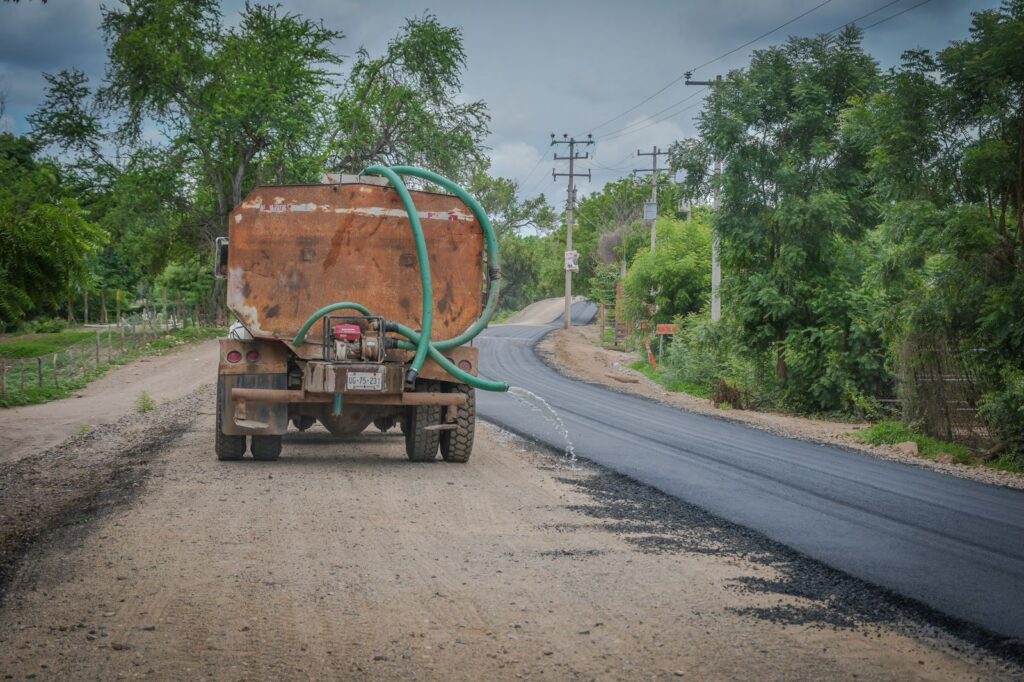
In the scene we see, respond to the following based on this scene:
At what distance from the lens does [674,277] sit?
4744cm

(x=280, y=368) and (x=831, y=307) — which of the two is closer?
(x=280, y=368)

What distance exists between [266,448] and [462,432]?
2296 mm

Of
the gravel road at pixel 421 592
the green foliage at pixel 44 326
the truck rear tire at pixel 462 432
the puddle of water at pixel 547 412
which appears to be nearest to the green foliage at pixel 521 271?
the green foliage at pixel 44 326

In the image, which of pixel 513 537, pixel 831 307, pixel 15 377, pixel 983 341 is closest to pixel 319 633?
pixel 513 537

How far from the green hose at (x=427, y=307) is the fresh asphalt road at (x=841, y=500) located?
8.30 ft

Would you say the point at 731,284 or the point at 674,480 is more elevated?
the point at 731,284

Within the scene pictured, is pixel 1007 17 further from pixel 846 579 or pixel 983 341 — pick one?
pixel 846 579

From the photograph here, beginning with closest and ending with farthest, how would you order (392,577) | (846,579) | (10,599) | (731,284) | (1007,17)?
1. (10,599)
2. (392,577)
3. (846,579)
4. (1007,17)
5. (731,284)

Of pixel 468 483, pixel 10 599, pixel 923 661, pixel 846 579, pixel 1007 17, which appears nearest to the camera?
pixel 923 661

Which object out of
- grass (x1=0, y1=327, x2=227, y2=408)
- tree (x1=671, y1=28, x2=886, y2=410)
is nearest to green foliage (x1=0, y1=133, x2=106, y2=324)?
grass (x1=0, y1=327, x2=227, y2=408)

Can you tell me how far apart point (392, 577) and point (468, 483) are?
14.3 feet

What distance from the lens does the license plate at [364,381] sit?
11734mm

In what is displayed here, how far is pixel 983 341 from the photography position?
17.1 meters

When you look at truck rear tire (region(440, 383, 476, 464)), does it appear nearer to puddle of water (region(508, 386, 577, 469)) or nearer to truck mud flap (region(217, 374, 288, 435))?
puddle of water (region(508, 386, 577, 469))
